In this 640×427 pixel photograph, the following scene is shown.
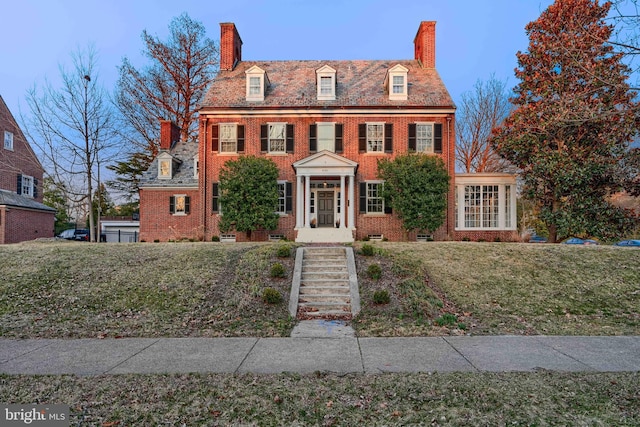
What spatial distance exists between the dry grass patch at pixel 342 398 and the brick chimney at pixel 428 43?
62.3 feet

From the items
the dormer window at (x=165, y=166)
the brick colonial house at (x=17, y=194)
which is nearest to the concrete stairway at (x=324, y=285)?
the dormer window at (x=165, y=166)

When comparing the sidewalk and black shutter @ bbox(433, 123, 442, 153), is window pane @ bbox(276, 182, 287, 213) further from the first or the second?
the sidewalk

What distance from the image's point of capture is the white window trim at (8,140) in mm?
24609

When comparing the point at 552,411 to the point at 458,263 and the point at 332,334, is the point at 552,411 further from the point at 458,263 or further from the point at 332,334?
the point at 458,263

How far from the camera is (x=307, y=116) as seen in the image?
18344 millimetres

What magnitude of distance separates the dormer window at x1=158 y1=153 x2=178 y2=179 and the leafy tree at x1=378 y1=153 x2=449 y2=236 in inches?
466

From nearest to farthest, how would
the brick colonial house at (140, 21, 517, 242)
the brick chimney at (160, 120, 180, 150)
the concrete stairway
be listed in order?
the concrete stairway
the brick colonial house at (140, 21, 517, 242)
the brick chimney at (160, 120, 180, 150)

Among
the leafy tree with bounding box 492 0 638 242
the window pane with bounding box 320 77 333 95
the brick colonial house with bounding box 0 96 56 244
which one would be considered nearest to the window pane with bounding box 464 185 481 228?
the leafy tree with bounding box 492 0 638 242

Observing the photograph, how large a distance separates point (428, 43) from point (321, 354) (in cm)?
1951

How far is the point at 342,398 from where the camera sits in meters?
3.78

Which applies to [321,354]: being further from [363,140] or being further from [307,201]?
[363,140]

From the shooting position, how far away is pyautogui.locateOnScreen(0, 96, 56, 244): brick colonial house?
22.0 m

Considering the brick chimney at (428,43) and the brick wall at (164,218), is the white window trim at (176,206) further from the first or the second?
the brick chimney at (428,43)

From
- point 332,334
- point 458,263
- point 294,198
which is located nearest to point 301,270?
point 332,334
